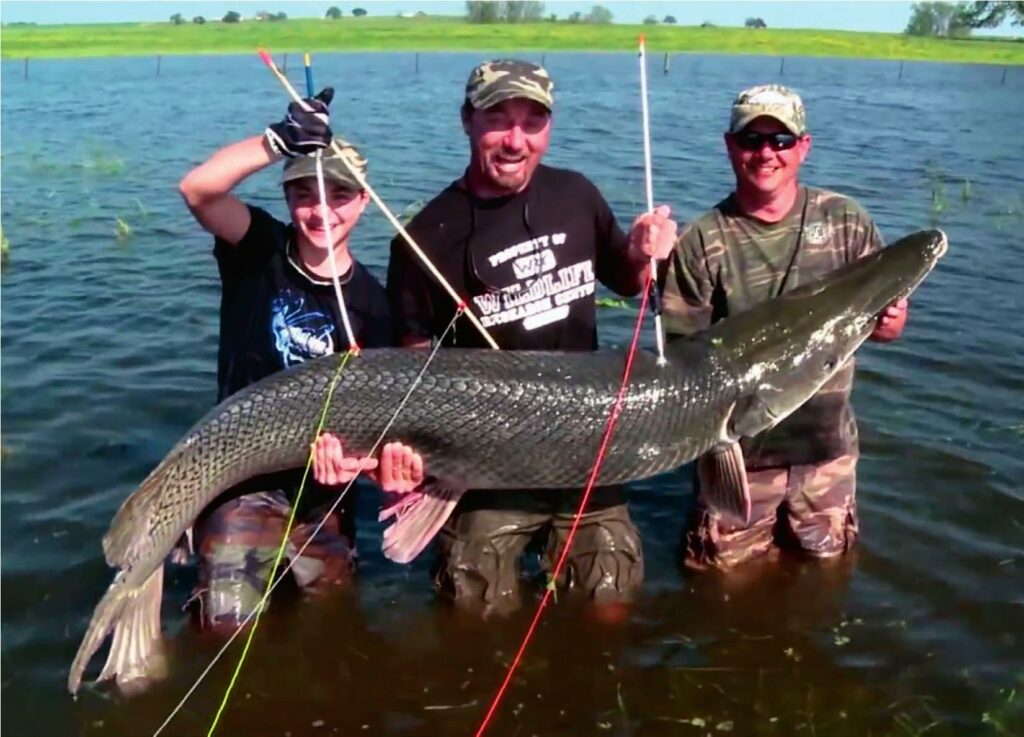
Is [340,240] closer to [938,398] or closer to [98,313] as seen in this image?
[938,398]

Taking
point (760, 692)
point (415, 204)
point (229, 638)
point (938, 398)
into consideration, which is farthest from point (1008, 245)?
point (229, 638)

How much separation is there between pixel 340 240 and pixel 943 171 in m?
15.0

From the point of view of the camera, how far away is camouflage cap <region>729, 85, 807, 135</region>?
181 inches

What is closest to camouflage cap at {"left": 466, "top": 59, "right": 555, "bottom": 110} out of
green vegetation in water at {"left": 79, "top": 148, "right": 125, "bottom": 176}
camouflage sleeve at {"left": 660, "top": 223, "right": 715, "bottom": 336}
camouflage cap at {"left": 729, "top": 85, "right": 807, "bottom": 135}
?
camouflage cap at {"left": 729, "top": 85, "right": 807, "bottom": 135}

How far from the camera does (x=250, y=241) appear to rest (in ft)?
15.9

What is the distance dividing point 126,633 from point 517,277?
90.1 inches

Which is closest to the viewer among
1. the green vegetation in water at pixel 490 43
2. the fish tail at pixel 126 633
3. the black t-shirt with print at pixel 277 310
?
the fish tail at pixel 126 633

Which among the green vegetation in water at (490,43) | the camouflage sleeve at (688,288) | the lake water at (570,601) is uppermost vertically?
the green vegetation in water at (490,43)

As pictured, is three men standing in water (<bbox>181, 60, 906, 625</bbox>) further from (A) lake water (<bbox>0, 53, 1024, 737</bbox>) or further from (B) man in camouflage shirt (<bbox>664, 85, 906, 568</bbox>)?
(A) lake water (<bbox>0, 53, 1024, 737</bbox>)

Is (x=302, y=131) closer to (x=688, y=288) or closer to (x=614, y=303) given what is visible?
(x=688, y=288)

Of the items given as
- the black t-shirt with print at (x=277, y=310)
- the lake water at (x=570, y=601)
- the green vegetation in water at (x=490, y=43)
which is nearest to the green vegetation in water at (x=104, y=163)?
the lake water at (x=570, y=601)

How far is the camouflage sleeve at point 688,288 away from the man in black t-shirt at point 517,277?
218 mm

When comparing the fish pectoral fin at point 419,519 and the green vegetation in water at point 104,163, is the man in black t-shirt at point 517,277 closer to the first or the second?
the fish pectoral fin at point 419,519

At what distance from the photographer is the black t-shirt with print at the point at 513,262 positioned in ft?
15.3
